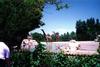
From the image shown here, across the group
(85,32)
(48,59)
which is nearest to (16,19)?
(48,59)

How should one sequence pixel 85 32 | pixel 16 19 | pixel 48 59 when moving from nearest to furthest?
pixel 48 59
pixel 16 19
pixel 85 32

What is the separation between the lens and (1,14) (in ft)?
73.2

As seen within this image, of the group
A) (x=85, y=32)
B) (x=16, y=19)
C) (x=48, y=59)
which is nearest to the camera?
(x=48, y=59)

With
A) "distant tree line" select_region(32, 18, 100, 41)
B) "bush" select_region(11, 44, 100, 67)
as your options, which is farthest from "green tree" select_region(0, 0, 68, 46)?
"distant tree line" select_region(32, 18, 100, 41)

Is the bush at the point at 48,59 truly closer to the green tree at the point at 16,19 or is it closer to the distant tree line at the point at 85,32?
the green tree at the point at 16,19

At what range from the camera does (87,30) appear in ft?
235

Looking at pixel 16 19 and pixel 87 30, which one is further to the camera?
pixel 87 30

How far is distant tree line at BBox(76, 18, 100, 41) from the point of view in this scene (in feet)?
219

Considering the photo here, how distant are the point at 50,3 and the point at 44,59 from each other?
50.9 ft

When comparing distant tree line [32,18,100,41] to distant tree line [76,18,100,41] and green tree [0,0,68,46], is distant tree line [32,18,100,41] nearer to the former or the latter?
distant tree line [76,18,100,41]

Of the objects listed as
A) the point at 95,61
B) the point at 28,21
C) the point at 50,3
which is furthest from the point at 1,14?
the point at 95,61

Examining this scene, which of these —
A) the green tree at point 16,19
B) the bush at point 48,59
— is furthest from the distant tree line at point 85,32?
the bush at point 48,59

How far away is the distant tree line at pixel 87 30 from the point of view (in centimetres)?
6675

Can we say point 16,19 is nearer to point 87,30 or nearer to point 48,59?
point 48,59
